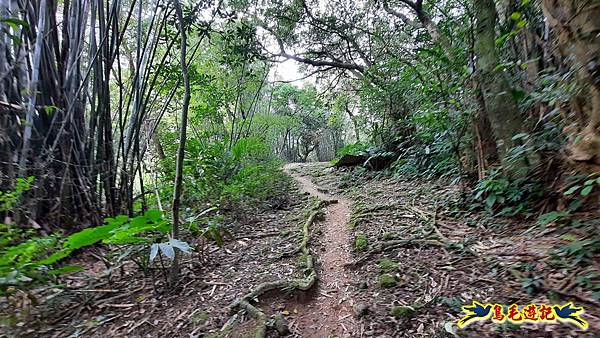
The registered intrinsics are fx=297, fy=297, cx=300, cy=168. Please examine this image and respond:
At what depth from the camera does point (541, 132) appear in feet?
7.49

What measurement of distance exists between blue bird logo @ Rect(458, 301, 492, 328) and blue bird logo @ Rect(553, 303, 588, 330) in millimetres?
254

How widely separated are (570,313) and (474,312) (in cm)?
36

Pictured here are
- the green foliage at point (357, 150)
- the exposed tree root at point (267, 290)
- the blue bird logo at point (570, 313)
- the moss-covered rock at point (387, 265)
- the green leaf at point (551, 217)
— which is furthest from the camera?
the green foliage at point (357, 150)

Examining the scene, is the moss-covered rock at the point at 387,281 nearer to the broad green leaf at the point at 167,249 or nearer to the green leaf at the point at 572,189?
the green leaf at the point at 572,189

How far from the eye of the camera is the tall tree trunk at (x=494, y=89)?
2.40 metres

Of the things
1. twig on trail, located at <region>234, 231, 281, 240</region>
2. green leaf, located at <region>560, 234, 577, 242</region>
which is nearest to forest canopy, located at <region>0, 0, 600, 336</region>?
green leaf, located at <region>560, 234, 577, 242</region>

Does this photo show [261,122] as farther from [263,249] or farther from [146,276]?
[146,276]

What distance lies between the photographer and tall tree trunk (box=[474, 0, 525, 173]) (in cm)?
240

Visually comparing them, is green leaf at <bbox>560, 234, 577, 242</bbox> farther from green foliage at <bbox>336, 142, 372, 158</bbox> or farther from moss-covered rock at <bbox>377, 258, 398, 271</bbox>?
green foliage at <bbox>336, 142, 372, 158</bbox>

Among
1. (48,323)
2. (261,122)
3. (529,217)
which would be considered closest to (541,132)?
(529,217)

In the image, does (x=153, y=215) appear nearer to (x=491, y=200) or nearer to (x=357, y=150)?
(x=491, y=200)

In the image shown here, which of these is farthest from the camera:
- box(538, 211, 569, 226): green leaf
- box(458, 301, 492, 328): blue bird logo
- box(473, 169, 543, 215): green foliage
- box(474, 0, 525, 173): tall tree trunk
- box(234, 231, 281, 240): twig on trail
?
box(234, 231, 281, 240): twig on trail

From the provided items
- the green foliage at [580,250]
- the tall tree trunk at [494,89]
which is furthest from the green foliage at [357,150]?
the green foliage at [580,250]

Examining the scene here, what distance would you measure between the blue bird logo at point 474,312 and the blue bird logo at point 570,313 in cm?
25
